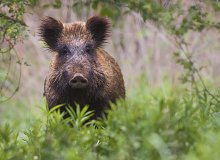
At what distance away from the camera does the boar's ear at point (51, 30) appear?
30.1 feet

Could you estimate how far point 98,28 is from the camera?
9.29 meters

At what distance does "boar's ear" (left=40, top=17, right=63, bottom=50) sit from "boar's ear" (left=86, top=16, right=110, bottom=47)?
372 millimetres

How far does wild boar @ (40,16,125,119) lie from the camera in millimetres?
8430

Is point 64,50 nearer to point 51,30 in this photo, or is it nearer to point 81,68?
point 51,30

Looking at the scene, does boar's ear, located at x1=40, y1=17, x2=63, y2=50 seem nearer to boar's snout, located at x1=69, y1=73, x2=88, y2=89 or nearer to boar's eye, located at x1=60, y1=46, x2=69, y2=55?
boar's eye, located at x1=60, y1=46, x2=69, y2=55

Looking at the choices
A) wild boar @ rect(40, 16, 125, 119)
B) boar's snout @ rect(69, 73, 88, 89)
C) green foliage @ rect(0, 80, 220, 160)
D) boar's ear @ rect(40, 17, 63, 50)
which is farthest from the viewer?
boar's ear @ rect(40, 17, 63, 50)

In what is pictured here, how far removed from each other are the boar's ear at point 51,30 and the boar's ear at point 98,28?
372 millimetres

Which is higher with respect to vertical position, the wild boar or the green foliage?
the green foliage

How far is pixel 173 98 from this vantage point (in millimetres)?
Result: 5246

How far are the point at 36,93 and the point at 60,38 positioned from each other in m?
6.33

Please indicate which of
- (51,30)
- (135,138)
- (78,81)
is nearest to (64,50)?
(51,30)

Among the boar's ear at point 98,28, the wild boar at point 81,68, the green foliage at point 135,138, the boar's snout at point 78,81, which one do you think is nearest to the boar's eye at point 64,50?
the wild boar at point 81,68

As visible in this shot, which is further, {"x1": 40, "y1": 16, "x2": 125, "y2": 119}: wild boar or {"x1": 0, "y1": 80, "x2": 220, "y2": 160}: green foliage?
{"x1": 40, "y1": 16, "x2": 125, "y2": 119}: wild boar

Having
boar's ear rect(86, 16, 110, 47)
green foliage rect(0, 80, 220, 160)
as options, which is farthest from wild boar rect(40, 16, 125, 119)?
green foliage rect(0, 80, 220, 160)
